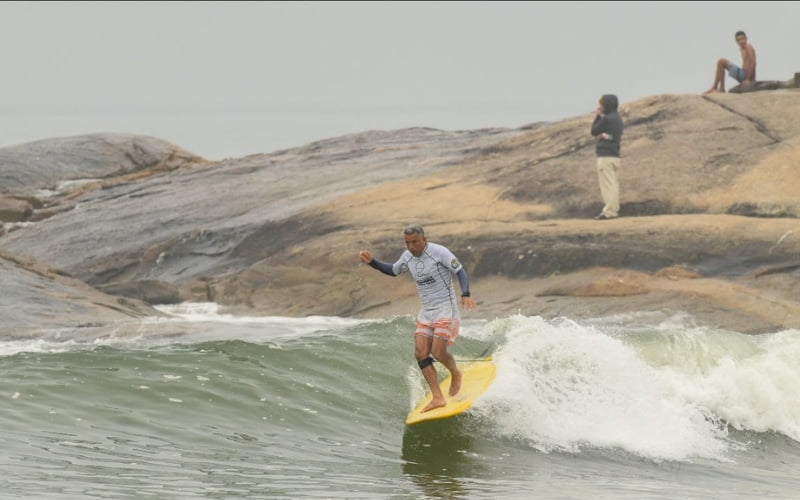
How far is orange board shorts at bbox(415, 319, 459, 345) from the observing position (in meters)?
15.4

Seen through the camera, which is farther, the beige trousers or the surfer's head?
the beige trousers

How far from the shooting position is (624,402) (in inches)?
668

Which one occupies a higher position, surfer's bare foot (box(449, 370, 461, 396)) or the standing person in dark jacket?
the standing person in dark jacket

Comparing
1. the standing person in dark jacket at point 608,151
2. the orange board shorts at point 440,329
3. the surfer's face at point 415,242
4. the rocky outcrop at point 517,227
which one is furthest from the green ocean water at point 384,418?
the standing person in dark jacket at point 608,151

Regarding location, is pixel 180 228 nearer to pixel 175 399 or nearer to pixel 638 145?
pixel 638 145

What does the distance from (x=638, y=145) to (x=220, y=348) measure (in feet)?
40.2

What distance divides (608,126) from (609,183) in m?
1.02

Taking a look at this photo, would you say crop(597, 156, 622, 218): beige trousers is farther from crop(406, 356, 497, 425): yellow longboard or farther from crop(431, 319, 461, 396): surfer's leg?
crop(431, 319, 461, 396): surfer's leg

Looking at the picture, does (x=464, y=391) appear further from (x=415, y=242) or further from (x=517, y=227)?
(x=517, y=227)

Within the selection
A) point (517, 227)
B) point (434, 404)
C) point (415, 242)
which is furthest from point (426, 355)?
point (517, 227)

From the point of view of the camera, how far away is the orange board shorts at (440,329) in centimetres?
1540

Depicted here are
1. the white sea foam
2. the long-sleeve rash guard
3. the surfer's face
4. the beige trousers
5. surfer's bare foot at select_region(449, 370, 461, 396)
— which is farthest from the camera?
the beige trousers

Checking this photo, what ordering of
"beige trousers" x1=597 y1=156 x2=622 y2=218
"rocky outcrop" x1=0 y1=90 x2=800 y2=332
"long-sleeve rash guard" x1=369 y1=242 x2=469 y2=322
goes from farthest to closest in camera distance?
"beige trousers" x1=597 y1=156 x2=622 y2=218 < "rocky outcrop" x1=0 y1=90 x2=800 y2=332 < "long-sleeve rash guard" x1=369 y1=242 x2=469 y2=322

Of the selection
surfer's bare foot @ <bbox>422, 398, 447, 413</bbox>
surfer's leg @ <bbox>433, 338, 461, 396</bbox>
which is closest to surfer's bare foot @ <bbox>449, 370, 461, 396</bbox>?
surfer's leg @ <bbox>433, 338, 461, 396</bbox>
